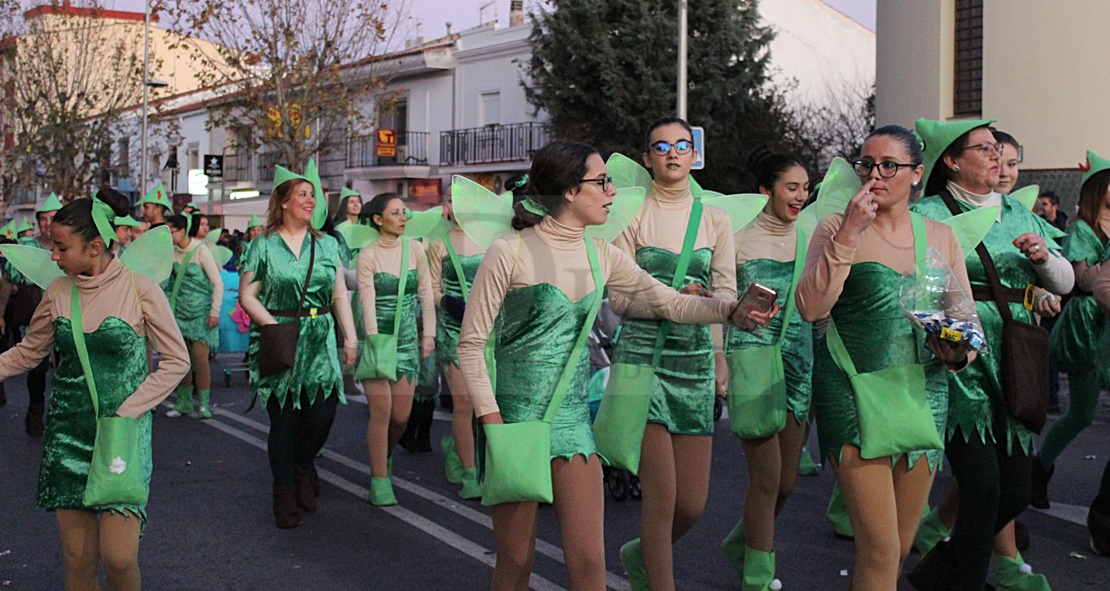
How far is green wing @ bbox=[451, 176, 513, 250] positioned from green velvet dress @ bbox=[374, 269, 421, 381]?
3.67 metres

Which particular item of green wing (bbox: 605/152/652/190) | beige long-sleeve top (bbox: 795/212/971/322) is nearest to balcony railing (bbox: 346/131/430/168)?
green wing (bbox: 605/152/652/190)

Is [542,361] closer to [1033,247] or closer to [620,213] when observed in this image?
[620,213]

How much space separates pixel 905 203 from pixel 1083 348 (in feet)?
9.54

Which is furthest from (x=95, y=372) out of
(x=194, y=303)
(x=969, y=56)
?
(x=969, y=56)

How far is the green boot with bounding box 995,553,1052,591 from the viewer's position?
5137 mm

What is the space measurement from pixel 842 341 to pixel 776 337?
149 centimetres

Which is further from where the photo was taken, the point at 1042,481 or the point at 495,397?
the point at 1042,481

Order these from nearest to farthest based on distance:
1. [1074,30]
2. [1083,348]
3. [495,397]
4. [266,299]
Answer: [495,397], [1083,348], [266,299], [1074,30]

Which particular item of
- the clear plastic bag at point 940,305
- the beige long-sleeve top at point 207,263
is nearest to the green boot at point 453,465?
the beige long-sleeve top at point 207,263

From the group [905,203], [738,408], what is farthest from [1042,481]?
[905,203]

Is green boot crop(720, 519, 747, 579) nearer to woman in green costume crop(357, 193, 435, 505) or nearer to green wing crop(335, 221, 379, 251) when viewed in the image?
woman in green costume crop(357, 193, 435, 505)

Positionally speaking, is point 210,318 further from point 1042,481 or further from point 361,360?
point 1042,481

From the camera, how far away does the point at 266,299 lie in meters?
7.07

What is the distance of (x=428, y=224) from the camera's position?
8.02 metres
